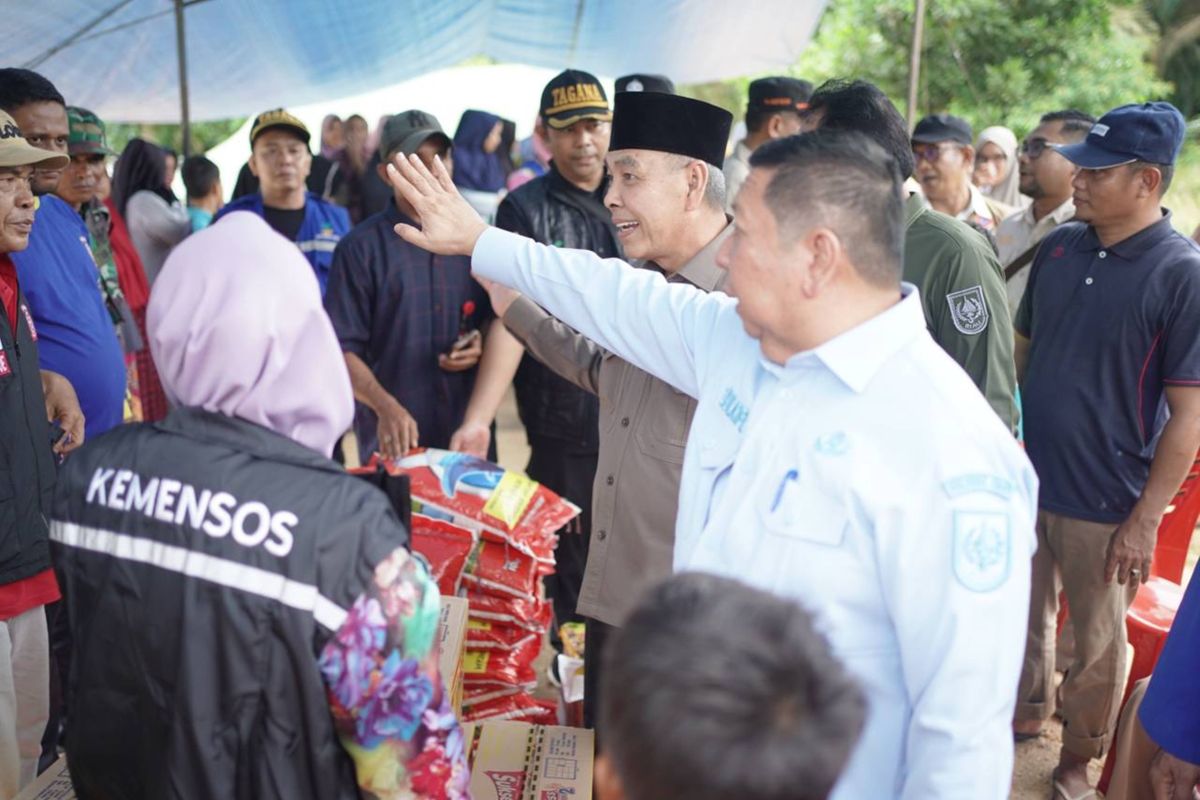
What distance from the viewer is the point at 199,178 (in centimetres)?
676

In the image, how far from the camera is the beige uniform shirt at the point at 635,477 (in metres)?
2.37

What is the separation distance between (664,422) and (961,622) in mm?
1087

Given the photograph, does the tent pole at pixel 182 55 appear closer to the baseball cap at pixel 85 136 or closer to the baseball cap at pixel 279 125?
the baseball cap at pixel 279 125

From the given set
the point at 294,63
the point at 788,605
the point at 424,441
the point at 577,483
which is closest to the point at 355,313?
the point at 424,441

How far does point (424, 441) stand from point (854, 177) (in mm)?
2513

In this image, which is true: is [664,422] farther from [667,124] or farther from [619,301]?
[667,124]

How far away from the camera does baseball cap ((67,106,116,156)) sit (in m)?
4.29

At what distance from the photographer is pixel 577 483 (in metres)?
3.93

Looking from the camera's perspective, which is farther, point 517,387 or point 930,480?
point 517,387

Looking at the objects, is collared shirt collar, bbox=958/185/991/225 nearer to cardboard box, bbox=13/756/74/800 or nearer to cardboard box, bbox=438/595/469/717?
cardboard box, bbox=438/595/469/717

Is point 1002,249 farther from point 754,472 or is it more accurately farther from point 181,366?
point 181,366

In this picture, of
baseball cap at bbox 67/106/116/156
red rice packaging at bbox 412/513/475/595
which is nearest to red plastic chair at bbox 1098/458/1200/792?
red rice packaging at bbox 412/513/475/595

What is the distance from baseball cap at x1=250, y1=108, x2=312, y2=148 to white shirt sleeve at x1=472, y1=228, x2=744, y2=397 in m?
3.03

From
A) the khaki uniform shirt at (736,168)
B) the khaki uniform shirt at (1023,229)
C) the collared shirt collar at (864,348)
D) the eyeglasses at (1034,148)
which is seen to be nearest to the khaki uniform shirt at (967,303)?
the collared shirt collar at (864,348)
